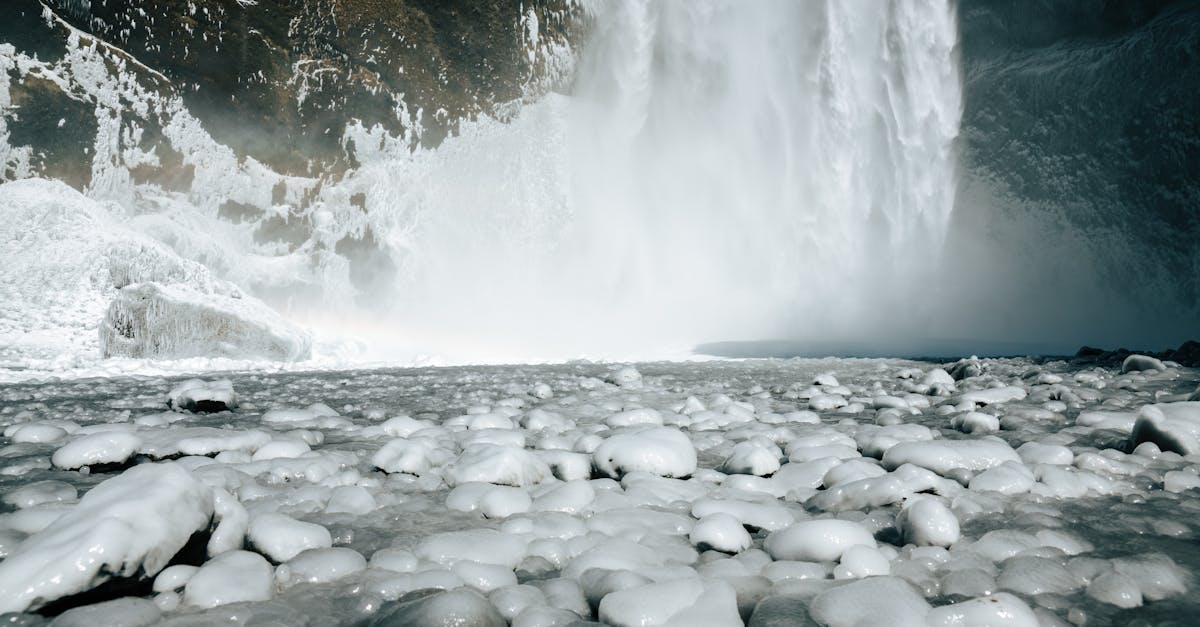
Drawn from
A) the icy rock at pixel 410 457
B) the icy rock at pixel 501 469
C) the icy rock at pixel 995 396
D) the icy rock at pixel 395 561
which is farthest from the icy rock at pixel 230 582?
the icy rock at pixel 995 396

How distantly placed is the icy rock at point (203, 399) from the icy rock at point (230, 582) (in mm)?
3268

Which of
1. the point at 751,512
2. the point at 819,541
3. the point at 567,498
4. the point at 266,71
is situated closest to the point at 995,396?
the point at 751,512

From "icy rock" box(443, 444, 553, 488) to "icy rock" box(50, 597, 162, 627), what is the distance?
1.02 meters

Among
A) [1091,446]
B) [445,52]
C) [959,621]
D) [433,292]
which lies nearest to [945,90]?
[445,52]

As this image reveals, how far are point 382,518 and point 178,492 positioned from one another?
53cm

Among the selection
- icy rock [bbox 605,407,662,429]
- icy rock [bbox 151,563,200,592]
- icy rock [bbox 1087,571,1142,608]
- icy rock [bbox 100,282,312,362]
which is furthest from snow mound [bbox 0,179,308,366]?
icy rock [bbox 1087,571,1142,608]

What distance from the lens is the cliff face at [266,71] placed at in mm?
12586

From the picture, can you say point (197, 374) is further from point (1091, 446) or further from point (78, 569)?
point (1091, 446)

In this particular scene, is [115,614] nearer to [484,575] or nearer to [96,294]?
[484,575]

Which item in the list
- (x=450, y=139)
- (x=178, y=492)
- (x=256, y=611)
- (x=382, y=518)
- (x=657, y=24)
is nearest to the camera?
(x=256, y=611)

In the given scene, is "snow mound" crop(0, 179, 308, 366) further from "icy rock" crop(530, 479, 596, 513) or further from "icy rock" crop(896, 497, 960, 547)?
"icy rock" crop(896, 497, 960, 547)

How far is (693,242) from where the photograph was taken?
2172 centimetres

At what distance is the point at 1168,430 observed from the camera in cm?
221

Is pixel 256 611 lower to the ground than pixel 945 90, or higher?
lower
